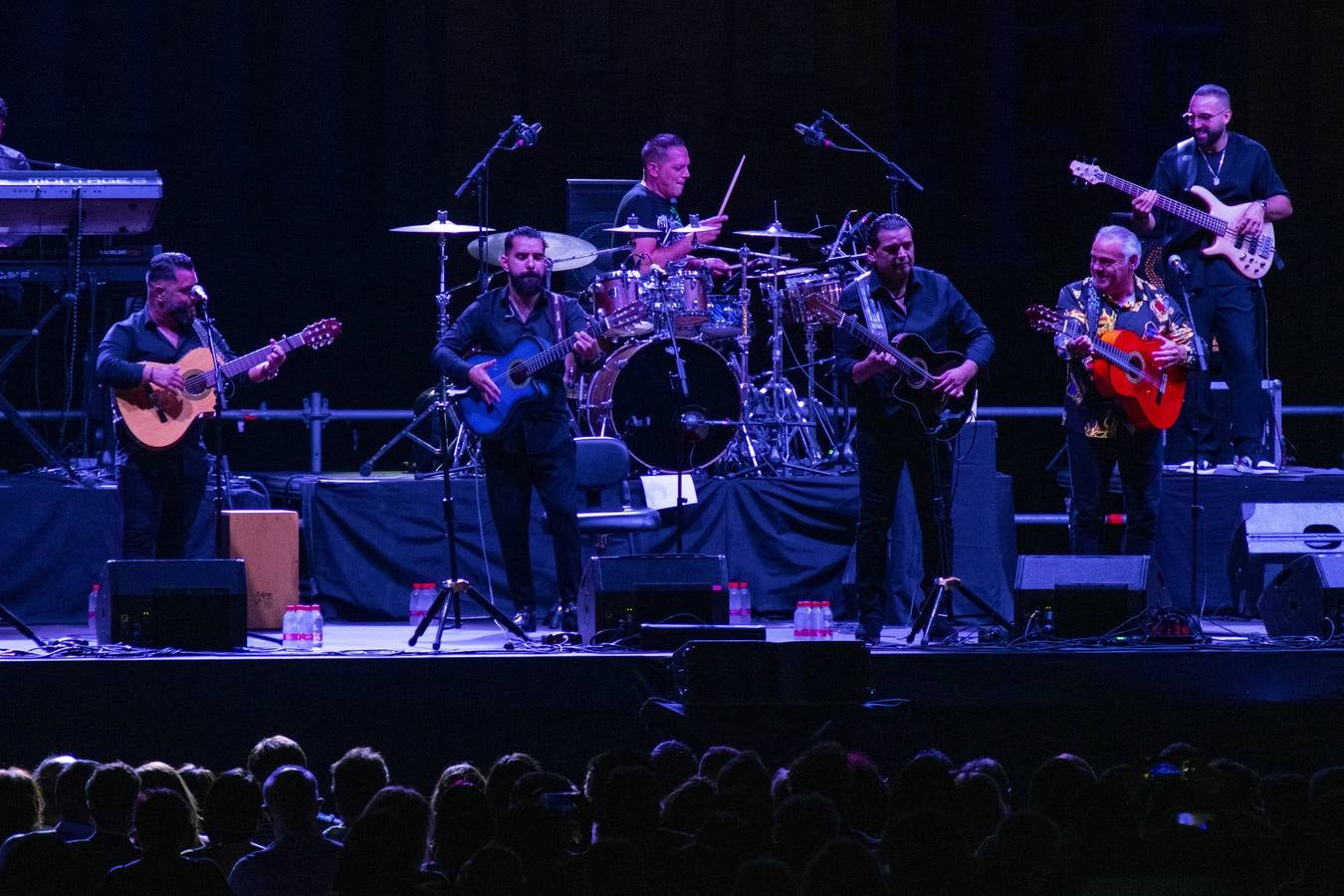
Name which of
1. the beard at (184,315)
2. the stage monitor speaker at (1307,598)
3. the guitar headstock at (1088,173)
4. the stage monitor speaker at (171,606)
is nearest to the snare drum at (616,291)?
the guitar headstock at (1088,173)

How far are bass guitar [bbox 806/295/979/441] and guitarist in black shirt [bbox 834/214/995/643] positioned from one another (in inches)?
1.3

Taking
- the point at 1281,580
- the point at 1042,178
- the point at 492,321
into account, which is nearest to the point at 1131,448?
the point at 1281,580

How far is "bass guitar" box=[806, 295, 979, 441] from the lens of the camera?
8352 mm

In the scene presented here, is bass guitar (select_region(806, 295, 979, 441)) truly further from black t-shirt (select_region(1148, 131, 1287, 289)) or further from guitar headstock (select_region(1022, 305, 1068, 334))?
black t-shirt (select_region(1148, 131, 1287, 289))

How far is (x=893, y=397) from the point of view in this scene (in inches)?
332

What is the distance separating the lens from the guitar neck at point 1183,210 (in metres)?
9.73

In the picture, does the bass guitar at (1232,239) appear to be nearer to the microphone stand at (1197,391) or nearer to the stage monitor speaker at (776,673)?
the microphone stand at (1197,391)

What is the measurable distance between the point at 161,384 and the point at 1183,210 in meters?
5.62

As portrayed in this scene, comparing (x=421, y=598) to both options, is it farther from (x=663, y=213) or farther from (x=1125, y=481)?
(x=1125, y=481)

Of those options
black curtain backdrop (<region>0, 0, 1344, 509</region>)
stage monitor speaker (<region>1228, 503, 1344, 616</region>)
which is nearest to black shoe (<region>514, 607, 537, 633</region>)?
stage monitor speaker (<region>1228, 503, 1344, 616</region>)

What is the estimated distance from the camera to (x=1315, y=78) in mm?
14133

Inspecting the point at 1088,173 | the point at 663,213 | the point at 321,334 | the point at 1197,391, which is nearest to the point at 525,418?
the point at 321,334

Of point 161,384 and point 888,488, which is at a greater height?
point 161,384

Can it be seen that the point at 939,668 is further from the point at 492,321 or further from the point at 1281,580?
the point at 492,321
